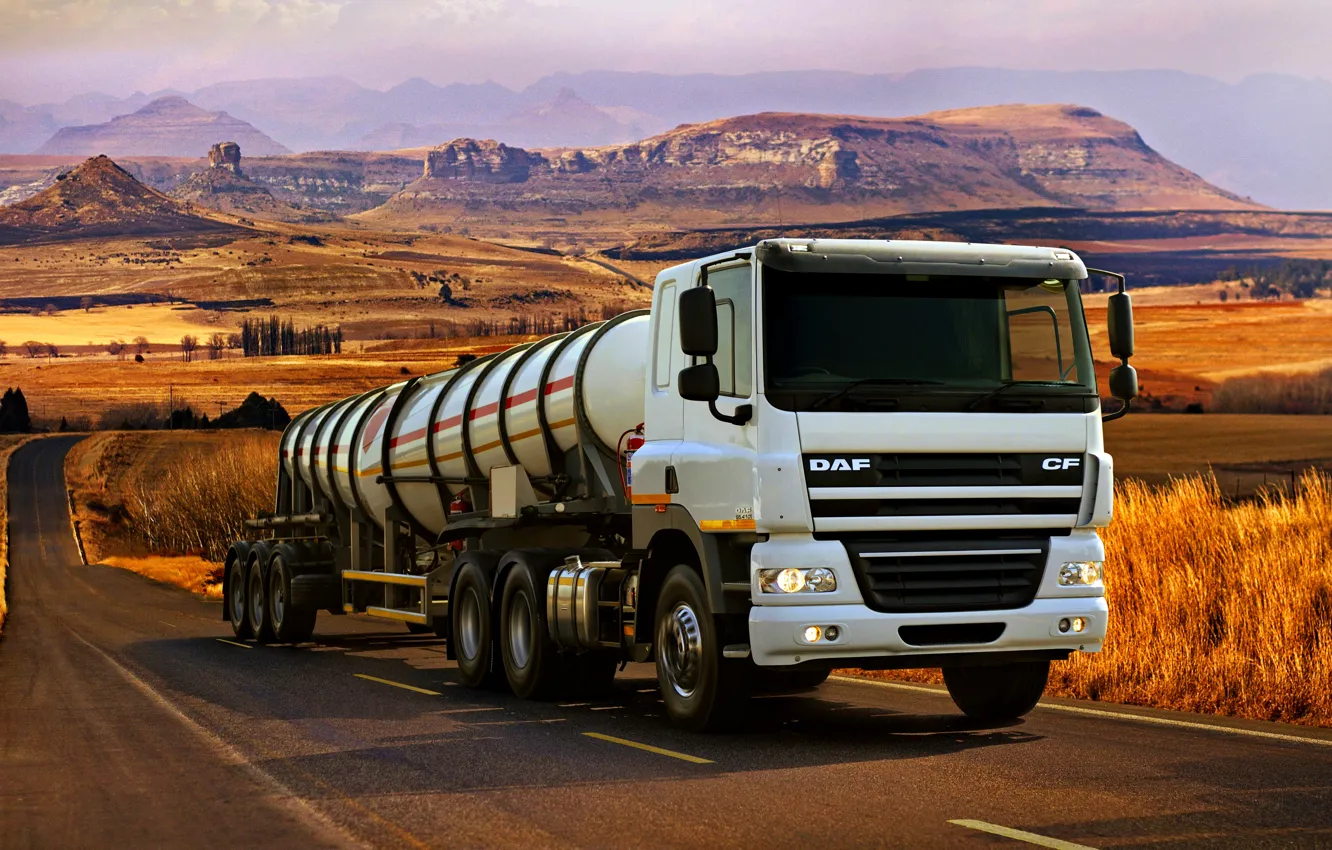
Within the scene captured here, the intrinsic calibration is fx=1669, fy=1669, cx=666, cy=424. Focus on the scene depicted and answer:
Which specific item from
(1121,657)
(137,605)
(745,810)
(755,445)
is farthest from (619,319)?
(137,605)

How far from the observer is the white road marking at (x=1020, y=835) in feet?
25.1

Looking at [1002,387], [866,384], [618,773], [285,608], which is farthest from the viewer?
[285,608]

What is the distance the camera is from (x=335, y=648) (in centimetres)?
2339

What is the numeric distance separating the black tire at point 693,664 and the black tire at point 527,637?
2.31 m

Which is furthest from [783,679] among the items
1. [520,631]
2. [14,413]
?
[14,413]

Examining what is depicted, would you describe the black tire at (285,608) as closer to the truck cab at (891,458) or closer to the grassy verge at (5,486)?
the truck cab at (891,458)

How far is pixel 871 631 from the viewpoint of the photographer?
10.9 metres

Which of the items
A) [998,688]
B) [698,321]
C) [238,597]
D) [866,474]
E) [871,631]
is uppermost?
[698,321]

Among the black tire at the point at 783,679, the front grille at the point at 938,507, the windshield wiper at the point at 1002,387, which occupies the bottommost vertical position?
the black tire at the point at 783,679

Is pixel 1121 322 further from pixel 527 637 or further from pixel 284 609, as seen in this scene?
pixel 284 609

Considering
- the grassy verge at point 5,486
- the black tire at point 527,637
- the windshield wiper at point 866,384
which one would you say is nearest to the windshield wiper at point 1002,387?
the windshield wiper at point 866,384

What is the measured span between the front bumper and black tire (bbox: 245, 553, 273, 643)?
14.7m

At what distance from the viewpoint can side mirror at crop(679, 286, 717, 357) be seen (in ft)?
35.3

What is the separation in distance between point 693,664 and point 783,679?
42.8 inches
